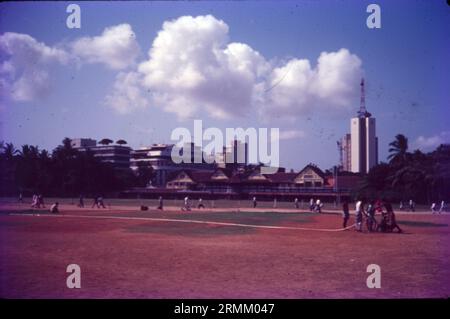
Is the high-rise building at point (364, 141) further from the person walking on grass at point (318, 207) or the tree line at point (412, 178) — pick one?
the person walking on grass at point (318, 207)

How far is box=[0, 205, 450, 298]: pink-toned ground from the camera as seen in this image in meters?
7.86

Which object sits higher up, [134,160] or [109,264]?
[134,160]

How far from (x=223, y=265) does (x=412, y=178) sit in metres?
42.8

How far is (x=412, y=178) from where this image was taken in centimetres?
4706

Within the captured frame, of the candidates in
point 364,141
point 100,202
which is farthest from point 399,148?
point 100,202

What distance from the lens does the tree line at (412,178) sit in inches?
1684

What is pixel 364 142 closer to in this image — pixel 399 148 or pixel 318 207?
pixel 399 148

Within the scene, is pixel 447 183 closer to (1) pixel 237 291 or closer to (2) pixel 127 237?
(2) pixel 127 237

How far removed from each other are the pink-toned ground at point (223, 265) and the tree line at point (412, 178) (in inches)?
1149

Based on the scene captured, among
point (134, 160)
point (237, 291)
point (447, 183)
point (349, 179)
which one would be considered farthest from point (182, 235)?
point (134, 160)

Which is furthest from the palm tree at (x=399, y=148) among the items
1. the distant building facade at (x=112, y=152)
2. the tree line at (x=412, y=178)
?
the distant building facade at (x=112, y=152)
